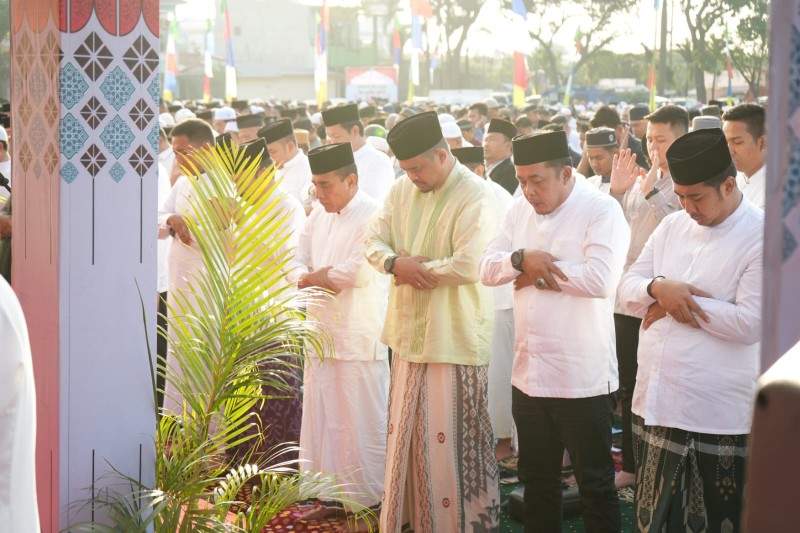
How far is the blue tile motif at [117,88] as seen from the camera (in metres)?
3.48

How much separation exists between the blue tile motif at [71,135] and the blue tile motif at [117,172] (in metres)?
0.13

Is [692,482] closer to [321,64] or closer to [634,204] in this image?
[634,204]

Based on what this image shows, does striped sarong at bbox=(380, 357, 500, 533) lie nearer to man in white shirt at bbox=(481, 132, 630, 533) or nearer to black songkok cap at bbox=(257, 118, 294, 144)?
man in white shirt at bbox=(481, 132, 630, 533)

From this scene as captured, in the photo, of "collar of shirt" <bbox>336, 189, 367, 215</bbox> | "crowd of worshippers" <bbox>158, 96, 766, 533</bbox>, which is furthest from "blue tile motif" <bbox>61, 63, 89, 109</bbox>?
"collar of shirt" <bbox>336, 189, 367, 215</bbox>

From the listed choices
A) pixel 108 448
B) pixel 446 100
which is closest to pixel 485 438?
pixel 108 448

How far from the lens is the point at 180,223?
5973 mm

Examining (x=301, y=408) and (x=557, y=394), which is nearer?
(x=557, y=394)

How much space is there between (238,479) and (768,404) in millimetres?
3101

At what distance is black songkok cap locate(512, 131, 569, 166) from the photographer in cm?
404

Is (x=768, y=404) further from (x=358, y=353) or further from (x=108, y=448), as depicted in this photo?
(x=358, y=353)

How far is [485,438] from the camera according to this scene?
4.23 m

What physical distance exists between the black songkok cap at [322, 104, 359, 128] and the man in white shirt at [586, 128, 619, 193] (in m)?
2.18

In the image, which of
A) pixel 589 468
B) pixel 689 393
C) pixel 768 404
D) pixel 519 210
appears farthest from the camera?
pixel 519 210

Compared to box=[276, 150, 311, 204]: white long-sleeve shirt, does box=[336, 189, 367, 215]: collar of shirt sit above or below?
below
